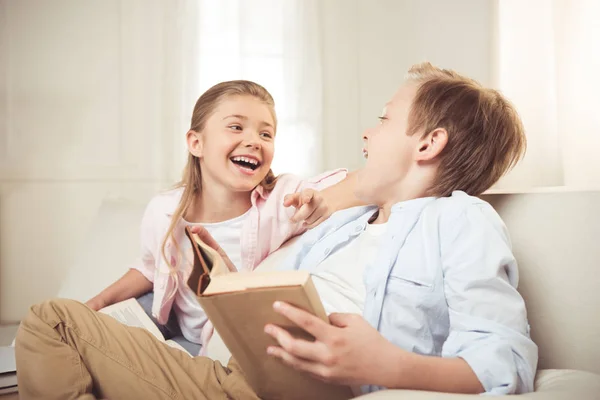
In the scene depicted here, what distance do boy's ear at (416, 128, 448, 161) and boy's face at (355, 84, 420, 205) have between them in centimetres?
1

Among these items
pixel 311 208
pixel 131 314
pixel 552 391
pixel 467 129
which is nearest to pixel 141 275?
pixel 131 314

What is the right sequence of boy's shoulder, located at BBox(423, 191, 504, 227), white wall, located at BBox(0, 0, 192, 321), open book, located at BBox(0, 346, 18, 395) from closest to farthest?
boy's shoulder, located at BBox(423, 191, 504, 227) → open book, located at BBox(0, 346, 18, 395) → white wall, located at BBox(0, 0, 192, 321)

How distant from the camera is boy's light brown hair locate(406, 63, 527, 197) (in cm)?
99

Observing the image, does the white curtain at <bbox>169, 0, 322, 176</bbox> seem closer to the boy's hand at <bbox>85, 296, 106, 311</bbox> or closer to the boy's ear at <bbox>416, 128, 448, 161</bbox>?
the boy's hand at <bbox>85, 296, 106, 311</bbox>

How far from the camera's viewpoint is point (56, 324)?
0.88 metres

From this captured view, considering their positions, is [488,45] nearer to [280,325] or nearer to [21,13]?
[280,325]

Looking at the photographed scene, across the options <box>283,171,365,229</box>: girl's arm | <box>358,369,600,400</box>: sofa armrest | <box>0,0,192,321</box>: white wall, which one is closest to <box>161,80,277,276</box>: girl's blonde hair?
<box>283,171,365,229</box>: girl's arm

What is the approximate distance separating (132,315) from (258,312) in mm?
792

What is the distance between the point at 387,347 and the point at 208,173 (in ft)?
2.88

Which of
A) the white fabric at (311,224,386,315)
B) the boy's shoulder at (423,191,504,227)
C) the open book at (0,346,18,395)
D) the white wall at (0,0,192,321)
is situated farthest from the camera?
the white wall at (0,0,192,321)

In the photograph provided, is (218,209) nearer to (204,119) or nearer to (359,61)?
(204,119)

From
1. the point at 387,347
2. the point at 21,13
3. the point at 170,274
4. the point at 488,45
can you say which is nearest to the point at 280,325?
the point at 387,347

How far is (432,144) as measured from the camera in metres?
0.99

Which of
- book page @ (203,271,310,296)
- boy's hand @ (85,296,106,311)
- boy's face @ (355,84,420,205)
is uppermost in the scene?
boy's face @ (355,84,420,205)
